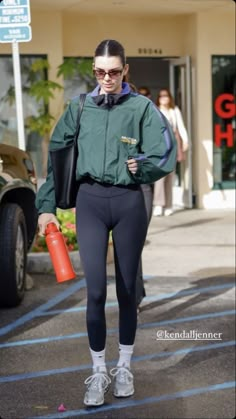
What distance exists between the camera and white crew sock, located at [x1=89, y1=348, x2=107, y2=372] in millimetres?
1595

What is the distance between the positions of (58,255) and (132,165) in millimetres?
189

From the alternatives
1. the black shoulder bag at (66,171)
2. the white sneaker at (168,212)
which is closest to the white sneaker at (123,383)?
the black shoulder bag at (66,171)

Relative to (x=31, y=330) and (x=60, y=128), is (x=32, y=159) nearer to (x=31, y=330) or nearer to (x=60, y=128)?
(x=60, y=128)

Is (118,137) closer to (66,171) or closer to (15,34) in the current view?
(66,171)

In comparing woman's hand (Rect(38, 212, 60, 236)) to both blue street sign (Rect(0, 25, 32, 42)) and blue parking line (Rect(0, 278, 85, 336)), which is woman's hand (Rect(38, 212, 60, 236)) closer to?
blue street sign (Rect(0, 25, 32, 42))

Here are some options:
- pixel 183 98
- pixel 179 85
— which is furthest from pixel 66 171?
pixel 179 85

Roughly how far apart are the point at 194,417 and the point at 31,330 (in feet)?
3.82

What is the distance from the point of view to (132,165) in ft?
4.66

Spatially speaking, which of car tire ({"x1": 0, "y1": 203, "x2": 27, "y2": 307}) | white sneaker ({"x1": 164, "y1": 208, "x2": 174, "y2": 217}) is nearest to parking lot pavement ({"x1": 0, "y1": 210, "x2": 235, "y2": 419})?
car tire ({"x1": 0, "y1": 203, "x2": 27, "y2": 307})

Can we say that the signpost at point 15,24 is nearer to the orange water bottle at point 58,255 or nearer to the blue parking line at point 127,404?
the orange water bottle at point 58,255

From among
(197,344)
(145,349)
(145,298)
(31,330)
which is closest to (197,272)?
(145,298)

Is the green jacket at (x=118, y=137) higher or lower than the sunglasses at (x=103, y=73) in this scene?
lower

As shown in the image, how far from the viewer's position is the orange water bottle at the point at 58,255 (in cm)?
140

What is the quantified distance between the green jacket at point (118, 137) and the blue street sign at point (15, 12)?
221 millimetres
